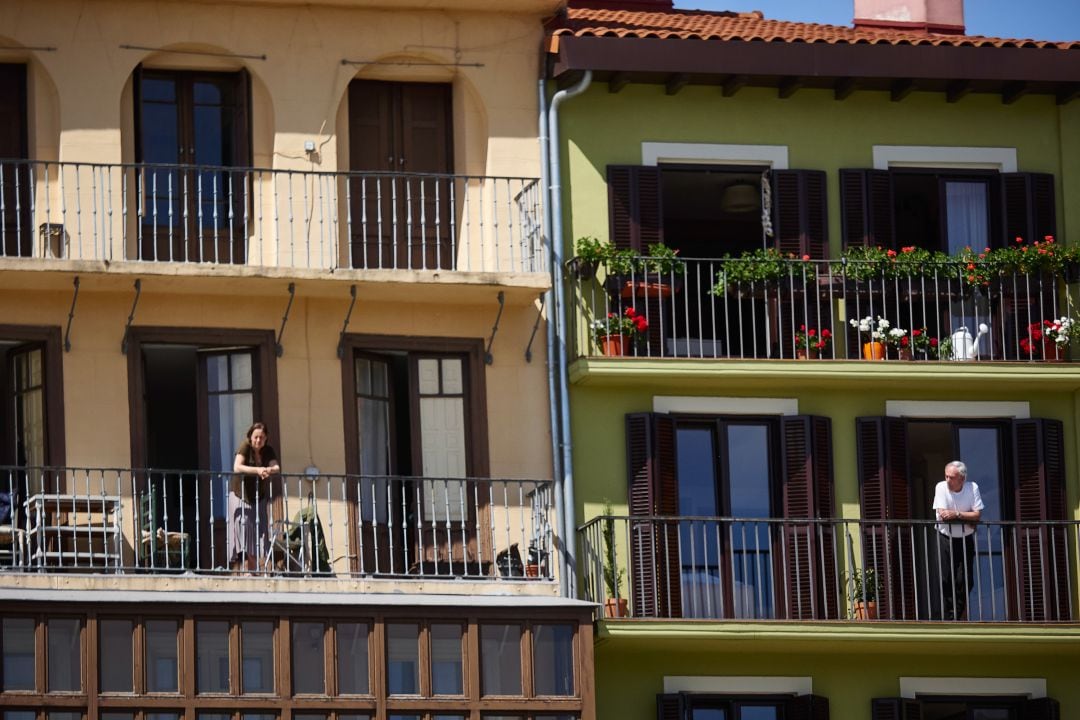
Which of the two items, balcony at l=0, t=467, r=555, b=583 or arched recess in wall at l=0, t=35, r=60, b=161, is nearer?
balcony at l=0, t=467, r=555, b=583

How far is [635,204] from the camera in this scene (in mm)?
33188

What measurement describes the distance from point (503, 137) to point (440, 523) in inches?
166

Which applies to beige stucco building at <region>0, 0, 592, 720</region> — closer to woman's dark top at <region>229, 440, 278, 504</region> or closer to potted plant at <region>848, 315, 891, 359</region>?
woman's dark top at <region>229, 440, 278, 504</region>

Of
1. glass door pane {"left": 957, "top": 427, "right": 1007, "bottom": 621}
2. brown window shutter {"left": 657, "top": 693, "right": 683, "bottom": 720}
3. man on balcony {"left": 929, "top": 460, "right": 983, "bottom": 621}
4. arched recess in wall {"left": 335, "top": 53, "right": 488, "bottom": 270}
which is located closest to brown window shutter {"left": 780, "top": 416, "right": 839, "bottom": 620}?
man on balcony {"left": 929, "top": 460, "right": 983, "bottom": 621}

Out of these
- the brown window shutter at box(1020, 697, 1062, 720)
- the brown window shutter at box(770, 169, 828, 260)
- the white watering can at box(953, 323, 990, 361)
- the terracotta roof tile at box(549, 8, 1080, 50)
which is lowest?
the brown window shutter at box(1020, 697, 1062, 720)

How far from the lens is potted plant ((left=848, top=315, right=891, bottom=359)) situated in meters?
33.2

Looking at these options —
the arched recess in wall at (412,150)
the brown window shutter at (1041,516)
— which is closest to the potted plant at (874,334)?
the brown window shutter at (1041,516)

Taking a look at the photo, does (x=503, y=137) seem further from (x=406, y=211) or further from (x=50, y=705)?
(x=50, y=705)

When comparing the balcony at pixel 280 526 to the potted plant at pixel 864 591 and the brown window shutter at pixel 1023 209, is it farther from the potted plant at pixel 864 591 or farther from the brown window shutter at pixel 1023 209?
the brown window shutter at pixel 1023 209

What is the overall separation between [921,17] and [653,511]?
307 inches

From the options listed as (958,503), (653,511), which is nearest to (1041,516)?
(958,503)

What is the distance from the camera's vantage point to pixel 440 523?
32.1 metres

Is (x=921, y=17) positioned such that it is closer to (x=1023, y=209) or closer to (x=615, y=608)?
(x=1023, y=209)

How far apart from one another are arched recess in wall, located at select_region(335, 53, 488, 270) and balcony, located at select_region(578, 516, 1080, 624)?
3.63 meters
